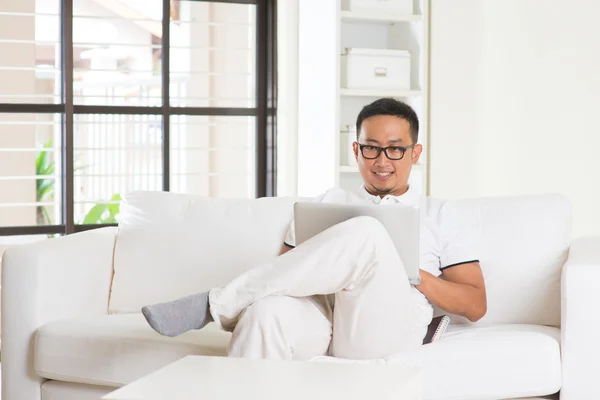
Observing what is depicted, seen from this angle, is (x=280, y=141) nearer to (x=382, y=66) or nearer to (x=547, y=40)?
(x=382, y=66)

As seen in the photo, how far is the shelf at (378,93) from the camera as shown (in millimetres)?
4039

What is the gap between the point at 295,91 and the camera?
14.8 feet

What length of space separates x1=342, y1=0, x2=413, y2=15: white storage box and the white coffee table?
8.22 feet

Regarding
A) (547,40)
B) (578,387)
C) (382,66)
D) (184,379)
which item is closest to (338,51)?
(382,66)

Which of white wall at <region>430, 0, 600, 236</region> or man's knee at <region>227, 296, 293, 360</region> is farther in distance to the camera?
white wall at <region>430, 0, 600, 236</region>

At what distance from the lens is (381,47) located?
14.3ft

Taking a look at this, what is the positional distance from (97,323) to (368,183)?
3.00 ft

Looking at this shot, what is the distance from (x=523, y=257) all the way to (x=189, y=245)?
1.05 meters

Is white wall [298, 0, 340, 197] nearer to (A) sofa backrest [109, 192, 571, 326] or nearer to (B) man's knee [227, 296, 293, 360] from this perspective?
(A) sofa backrest [109, 192, 571, 326]

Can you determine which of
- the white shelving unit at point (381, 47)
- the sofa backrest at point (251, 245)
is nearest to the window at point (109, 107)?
the white shelving unit at point (381, 47)

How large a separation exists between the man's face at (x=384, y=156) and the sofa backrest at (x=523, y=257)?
0.66 ft

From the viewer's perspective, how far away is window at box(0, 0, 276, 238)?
441 cm

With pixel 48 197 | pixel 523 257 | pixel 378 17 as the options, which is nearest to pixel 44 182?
pixel 48 197

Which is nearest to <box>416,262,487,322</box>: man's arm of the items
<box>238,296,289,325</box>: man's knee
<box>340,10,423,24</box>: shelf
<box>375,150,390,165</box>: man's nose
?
<box>375,150,390,165</box>: man's nose
